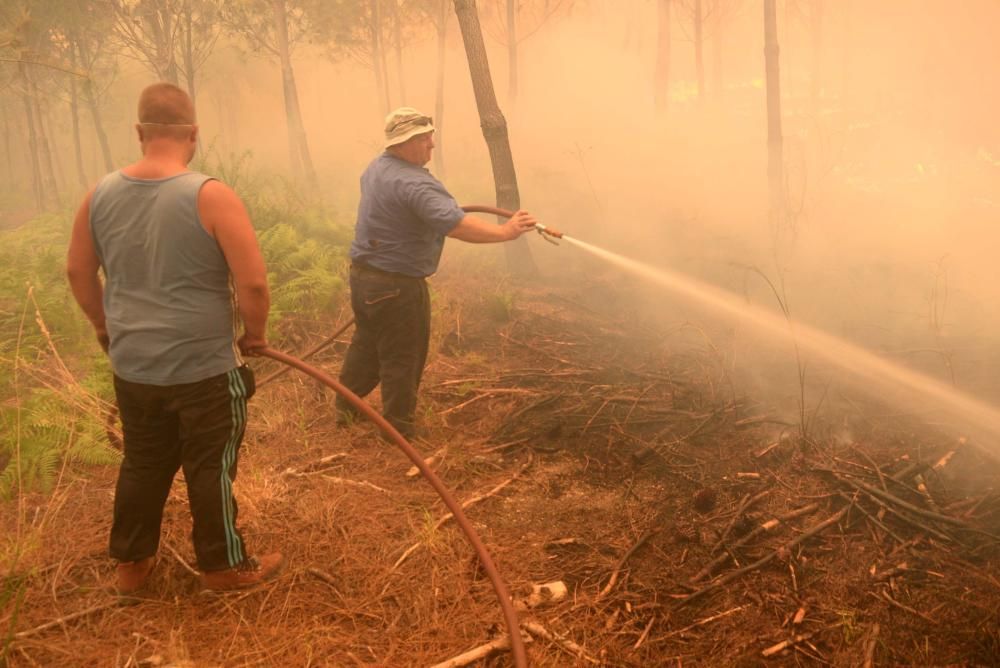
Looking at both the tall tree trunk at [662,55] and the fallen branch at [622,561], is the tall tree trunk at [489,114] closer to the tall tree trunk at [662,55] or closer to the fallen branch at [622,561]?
the fallen branch at [622,561]

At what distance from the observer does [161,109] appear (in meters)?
2.67

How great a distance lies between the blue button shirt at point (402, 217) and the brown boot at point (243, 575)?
209cm

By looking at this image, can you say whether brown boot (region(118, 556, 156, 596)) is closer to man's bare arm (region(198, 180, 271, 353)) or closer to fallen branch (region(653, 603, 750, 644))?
man's bare arm (region(198, 180, 271, 353))

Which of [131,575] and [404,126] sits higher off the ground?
[404,126]

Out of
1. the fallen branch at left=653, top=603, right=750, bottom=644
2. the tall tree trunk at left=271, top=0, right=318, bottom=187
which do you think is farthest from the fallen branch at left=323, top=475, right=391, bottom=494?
the tall tree trunk at left=271, top=0, right=318, bottom=187

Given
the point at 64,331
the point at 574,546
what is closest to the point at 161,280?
the point at 574,546

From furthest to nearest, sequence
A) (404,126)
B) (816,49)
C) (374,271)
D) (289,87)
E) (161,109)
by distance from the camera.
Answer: (816,49), (289,87), (374,271), (404,126), (161,109)

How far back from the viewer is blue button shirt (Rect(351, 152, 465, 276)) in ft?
14.2

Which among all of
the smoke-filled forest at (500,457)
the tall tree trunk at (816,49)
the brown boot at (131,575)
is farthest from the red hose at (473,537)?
the tall tree trunk at (816,49)

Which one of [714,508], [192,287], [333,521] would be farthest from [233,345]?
[714,508]

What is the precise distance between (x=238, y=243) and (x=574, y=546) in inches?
89.4

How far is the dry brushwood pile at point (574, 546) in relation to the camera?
2.86 meters

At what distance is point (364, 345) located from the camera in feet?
16.2

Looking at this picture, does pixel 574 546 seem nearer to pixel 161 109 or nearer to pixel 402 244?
pixel 402 244
